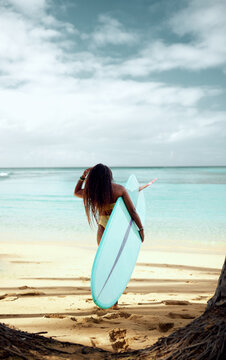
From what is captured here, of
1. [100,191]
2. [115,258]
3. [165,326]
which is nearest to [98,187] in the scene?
[100,191]

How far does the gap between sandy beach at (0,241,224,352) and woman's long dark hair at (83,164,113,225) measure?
1.04 m

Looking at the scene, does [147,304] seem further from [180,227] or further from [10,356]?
[180,227]

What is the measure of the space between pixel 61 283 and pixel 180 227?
5.47 metres

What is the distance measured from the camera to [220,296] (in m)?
1.53

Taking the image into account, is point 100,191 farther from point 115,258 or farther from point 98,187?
point 115,258

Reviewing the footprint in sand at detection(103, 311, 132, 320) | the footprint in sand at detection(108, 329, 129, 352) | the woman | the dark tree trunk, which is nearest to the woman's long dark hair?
the woman

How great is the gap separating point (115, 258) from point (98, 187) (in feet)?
2.42

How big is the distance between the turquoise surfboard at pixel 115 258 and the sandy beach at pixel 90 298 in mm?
211

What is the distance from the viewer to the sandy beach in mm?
2219

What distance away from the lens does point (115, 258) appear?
2.93m

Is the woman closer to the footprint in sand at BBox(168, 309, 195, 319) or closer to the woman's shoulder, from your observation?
the woman's shoulder

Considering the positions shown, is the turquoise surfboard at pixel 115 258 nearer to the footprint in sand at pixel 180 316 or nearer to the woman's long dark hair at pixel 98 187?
the woman's long dark hair at pixel 98 187

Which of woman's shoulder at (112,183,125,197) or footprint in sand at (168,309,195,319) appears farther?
woman's shoulder at (112,183,125,197)

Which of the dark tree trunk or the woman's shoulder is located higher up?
the woman's shoulder
